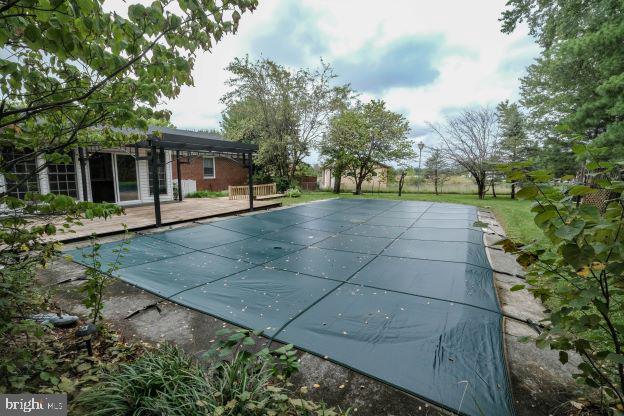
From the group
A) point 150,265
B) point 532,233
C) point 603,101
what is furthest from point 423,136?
point 150,265

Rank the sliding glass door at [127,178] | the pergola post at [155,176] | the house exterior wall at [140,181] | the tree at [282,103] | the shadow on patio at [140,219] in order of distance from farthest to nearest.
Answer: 1. the tree at [282,103]
2. the sliding glass door at [127,178]
3. the house exterior wall at [140,181]
4. the pergola post at [155,176]
5. the shadow on patio at [140,219]

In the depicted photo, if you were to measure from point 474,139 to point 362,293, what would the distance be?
17.0 m

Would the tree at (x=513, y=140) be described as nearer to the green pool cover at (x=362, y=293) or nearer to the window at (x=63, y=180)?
the green pool cover at (x=362, y=293)

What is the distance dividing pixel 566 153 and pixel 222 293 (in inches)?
738

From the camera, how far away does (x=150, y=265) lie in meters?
4.20

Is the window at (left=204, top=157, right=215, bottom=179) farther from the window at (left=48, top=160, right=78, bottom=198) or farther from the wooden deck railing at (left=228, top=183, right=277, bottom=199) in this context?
the window at (left=48, top=160, right=78, bottom=198)

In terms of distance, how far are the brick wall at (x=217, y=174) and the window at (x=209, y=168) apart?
241mm

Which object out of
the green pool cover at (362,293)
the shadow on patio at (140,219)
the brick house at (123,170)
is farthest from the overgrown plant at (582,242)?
the brick house at (123,170)

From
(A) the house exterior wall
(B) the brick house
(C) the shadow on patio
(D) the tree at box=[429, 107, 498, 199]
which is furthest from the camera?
(D) the tree at box=[429, 107, 498, 199]

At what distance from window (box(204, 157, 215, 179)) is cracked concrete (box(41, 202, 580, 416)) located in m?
12.8

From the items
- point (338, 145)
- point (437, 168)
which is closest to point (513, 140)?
point (437, 168)

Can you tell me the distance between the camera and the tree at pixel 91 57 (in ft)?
3.34

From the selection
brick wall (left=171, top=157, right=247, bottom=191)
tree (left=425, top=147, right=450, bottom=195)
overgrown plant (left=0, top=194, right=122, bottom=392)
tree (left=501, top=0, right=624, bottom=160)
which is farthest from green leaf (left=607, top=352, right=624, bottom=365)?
tree (left=425, top=147, right=450, bottom=195)

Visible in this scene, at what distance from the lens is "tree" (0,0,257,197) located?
3.34 ft
